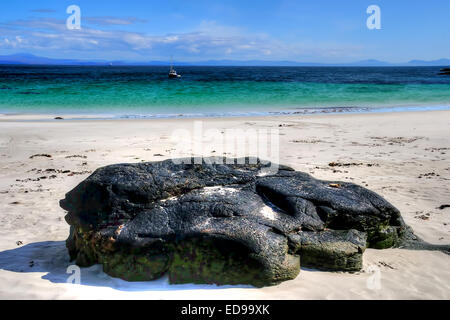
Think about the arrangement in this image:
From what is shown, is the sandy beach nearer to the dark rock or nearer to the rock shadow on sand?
the rock shadow on sand

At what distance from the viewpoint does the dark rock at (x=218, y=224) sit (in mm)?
4219

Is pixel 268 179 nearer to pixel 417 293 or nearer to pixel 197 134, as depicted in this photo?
pixel 417 293

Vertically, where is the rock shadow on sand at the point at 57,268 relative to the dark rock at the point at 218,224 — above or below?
below

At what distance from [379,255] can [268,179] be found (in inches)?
67.3

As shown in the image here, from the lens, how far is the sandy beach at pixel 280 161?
4.20 meters

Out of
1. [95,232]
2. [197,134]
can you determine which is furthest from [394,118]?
[95,232]

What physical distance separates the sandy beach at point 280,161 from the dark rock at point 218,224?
18cm

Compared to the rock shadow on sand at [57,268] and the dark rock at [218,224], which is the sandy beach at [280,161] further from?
the dark rock at [218,224]

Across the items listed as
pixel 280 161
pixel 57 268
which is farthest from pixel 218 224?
pixel 280 161

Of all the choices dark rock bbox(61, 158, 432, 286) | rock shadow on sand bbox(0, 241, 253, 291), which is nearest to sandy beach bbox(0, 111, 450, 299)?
rock shadow on sand bbox(0, 241, 253, 291)

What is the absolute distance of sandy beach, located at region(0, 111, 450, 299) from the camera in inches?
165

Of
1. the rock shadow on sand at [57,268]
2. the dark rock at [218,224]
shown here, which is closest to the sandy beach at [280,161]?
the rock shadow on sand at [57,268]

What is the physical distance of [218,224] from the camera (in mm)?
4348
